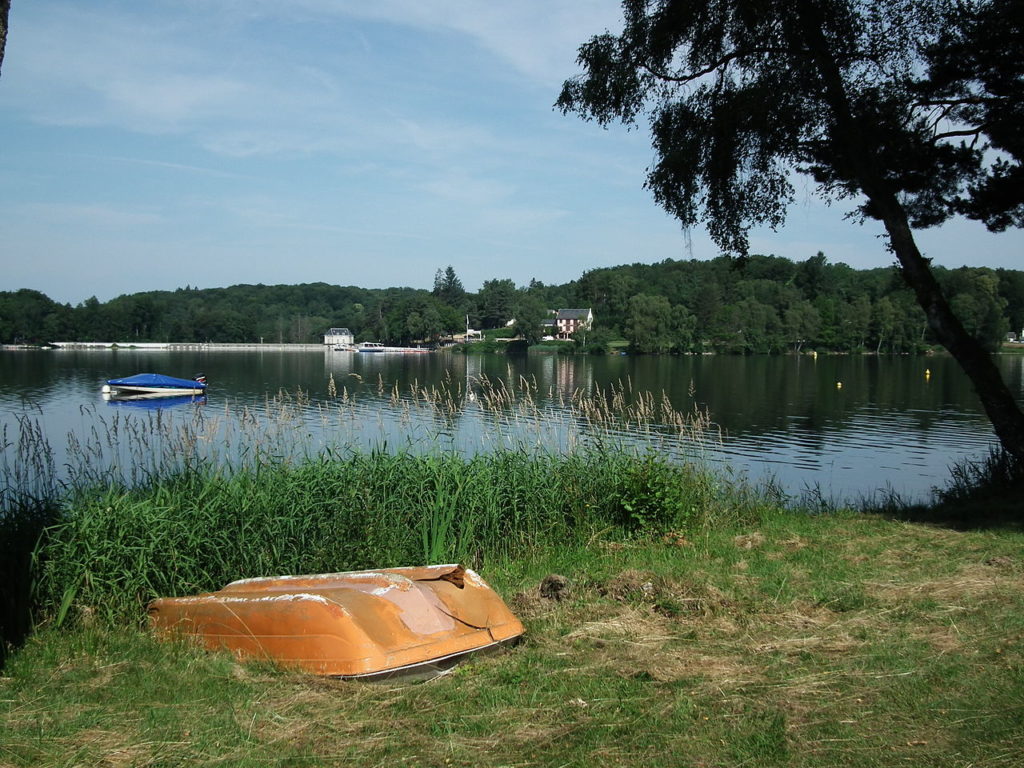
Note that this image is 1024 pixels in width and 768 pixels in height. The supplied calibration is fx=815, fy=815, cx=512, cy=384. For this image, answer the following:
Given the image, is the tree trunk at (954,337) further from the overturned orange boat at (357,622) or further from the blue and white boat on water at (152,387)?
the blue and white boat on water at (152,387)

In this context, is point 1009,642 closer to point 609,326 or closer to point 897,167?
point 897,167

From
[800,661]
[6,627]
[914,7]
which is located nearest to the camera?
[800,661]

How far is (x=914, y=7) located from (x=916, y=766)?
11.9 m

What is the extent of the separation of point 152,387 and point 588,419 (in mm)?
39847

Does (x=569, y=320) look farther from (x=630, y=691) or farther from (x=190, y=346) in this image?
(x=630, y=691)

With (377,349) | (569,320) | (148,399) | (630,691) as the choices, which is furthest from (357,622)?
(569,320)

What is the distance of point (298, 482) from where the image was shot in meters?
8.72

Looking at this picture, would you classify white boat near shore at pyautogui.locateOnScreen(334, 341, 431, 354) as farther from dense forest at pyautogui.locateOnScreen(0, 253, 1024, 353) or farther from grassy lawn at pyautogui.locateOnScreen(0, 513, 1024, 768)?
grassy lawn at pyautogui.locateOnScreen(0, 513, 1024, 768)

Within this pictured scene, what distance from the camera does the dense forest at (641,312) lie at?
10612 centimetres

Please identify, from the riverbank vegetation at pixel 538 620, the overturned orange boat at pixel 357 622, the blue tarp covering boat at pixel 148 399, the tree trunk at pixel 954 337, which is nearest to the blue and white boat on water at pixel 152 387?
the blue tarp covering boat at pixel 148 399

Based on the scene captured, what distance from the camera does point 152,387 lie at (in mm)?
45750

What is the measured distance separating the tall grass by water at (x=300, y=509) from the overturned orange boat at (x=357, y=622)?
1.01 m

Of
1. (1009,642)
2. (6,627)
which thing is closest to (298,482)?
(6,627)

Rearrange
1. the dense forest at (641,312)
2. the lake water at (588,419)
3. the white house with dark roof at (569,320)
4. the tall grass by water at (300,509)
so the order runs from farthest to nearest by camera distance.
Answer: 1. the white house with dark roof at (569,320)
2. the dense forest at (641,312)
3. the lake water at (588,419)
4. the tall grass by water at (300,509)
